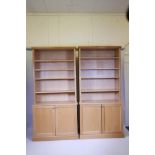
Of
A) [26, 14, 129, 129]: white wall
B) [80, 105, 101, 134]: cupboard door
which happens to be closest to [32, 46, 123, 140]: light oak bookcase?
[80, 105, 101, 134]: cupboard door

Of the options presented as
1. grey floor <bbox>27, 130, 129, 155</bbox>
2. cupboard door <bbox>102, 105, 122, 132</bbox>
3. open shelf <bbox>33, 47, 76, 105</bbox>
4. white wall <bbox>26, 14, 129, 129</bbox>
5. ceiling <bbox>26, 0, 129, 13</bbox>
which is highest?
ceiling <bbox>26, 0, 129, 13</bbox>

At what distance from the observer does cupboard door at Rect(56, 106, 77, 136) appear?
4.59 metres

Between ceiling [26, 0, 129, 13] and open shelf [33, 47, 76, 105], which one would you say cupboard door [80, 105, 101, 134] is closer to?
open shelf [33, 47, 76, 105]

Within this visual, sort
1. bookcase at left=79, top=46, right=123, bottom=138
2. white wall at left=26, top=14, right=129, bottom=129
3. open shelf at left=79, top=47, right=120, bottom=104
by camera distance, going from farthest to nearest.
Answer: white wall at left=26, top=14, right=129, bottom=129, open shelf at left=79, top=47, right=120, bottom=104, bookcase at left=79, top=46, right=123, bottom=138

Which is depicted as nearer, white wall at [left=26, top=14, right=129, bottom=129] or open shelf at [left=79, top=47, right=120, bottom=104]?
open shelf at [left=79, top=47, right=120, bottom=104]

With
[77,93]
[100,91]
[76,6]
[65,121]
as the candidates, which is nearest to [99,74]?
[100,91]

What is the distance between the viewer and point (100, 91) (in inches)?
201

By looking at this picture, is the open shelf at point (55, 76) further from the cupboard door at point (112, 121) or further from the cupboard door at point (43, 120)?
the cupboard door at point (112, 121)

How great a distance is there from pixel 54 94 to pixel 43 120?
0.84 metres

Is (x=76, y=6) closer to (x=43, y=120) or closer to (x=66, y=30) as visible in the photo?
(x=66, y=30)

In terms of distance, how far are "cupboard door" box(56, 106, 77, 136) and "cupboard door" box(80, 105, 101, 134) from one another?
18cm
